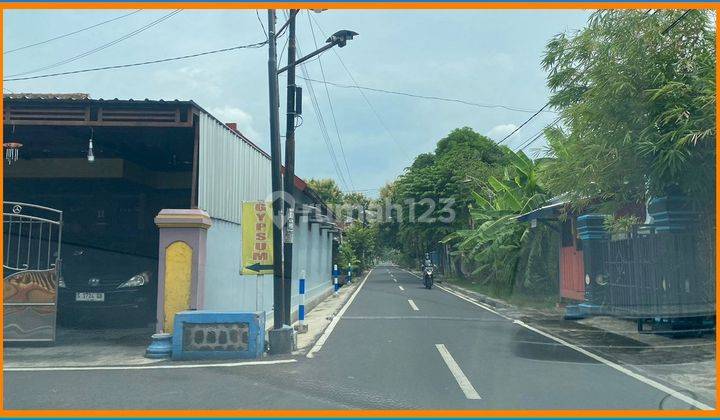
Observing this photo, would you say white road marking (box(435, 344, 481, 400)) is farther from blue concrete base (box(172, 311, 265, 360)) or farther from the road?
blue concrete base (box(172, 311, 265, 360))

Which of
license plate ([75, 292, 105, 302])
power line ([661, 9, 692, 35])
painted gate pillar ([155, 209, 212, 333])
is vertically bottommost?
license plate ([75, 292, 105, 302])

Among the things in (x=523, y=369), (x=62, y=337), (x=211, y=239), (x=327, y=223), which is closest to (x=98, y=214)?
(x=62, y=337)

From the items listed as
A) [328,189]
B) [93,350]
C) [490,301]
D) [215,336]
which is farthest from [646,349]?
[328,189]

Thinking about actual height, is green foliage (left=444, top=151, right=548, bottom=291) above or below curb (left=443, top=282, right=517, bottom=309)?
above

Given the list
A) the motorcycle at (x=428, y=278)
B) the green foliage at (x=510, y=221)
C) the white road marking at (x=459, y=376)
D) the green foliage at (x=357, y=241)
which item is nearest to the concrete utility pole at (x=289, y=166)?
the white road marking at (x=459, y=376)

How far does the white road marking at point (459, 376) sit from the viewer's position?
6.90 m

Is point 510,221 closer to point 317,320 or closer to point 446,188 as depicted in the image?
point 317,320

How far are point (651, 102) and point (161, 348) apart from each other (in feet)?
29.0

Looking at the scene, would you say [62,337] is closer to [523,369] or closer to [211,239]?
[211,239]

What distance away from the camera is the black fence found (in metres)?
10.9

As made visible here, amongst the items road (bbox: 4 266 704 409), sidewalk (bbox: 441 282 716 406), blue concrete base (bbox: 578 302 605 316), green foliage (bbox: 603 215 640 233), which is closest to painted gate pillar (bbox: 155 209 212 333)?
road (bbox: 4 266 704 409)

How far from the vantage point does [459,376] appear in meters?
7.91

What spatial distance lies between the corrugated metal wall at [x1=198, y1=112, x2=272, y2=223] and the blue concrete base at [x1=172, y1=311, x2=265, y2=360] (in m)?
2.11

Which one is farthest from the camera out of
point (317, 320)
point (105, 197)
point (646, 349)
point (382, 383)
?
point (105, 197)
